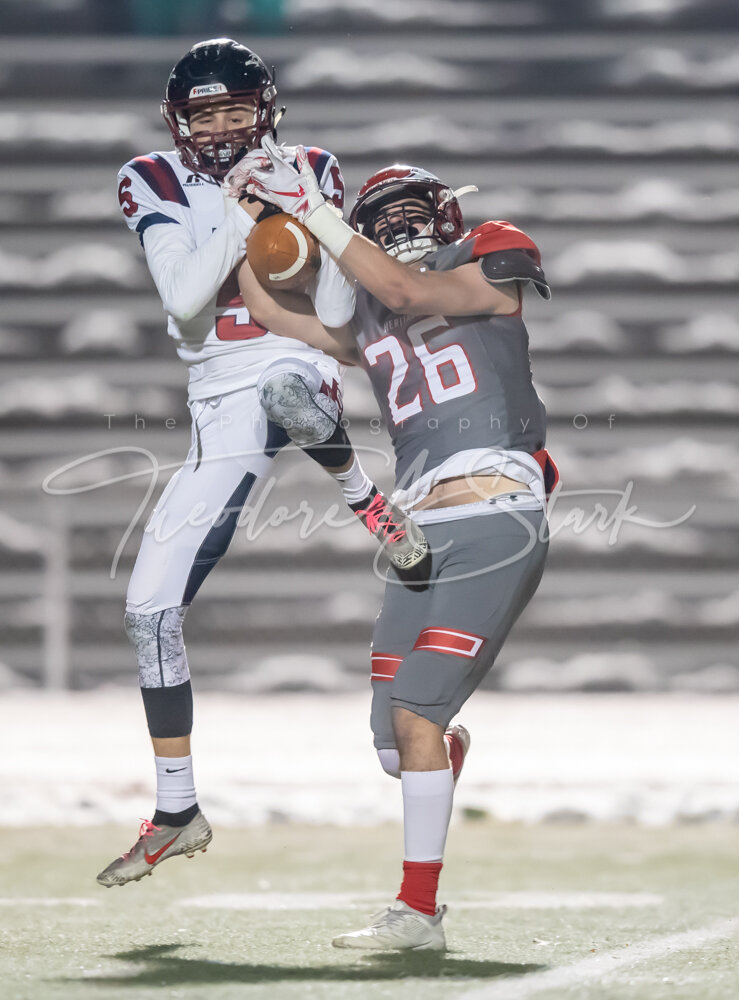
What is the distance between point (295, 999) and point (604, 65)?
5.36m

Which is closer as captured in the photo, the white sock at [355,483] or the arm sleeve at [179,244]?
the arm sleeve at [179,244]

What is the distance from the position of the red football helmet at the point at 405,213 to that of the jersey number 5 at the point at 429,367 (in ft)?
0.54

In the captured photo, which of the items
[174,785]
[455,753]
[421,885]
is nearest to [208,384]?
[174,785]

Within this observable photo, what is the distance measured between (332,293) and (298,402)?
0.28m

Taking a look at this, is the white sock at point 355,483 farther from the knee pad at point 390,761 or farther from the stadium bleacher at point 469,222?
the stadium bleacher at point 469,222

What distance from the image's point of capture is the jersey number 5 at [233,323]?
350 cm

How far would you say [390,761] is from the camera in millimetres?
3352

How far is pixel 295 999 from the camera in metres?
2.62

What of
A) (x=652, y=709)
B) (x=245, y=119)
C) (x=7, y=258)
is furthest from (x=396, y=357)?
(x=7, y=258)

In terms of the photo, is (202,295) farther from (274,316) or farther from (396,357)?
(396,357)

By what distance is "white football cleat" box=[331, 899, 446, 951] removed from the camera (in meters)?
2.98

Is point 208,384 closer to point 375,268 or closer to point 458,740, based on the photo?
point 375,268

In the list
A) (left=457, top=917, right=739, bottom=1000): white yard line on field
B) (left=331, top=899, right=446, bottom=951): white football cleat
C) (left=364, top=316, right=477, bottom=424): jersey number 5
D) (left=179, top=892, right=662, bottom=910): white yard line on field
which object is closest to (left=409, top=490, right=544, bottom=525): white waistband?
(left=364, top=316, right=477, bottom=424): jersey number 5

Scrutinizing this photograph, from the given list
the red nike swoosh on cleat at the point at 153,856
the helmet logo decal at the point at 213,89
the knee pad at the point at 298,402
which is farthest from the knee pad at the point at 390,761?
the helmet logo decal at the point at 213,89
